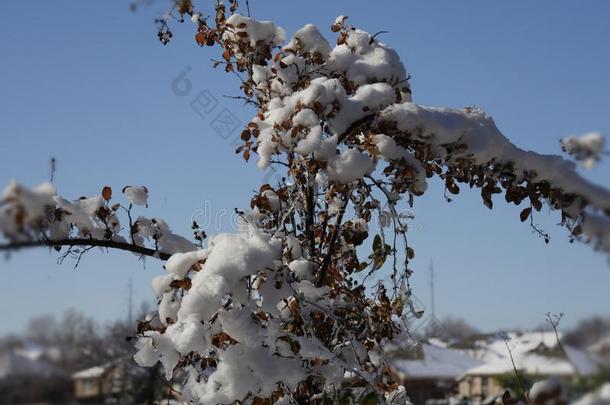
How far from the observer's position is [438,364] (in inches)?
1451

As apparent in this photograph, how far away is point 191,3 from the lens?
15.6 ft

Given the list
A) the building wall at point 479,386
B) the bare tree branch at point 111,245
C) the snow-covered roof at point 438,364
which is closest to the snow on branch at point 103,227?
the bare tree branch at point 111,245

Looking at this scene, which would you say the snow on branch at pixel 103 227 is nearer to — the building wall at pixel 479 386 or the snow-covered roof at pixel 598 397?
the snow-covered roof at pixel 598 397

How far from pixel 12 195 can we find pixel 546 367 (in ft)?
6.47

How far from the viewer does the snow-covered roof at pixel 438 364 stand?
3441cm

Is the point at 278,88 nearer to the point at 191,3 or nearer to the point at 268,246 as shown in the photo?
the point at 191,3

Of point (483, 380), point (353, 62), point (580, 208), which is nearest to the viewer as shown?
point (580, 208)

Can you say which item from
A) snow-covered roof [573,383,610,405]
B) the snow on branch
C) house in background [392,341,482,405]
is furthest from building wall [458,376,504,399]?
snow-covered roof [573,383,610,405]

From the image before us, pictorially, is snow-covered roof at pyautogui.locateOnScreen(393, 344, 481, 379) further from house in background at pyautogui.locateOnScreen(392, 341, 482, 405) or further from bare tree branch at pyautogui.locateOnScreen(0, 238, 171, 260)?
bare tree branch at pyautogui.locateOnScreen(0, 238, 171, 260)

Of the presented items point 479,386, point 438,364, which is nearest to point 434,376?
point 438,364

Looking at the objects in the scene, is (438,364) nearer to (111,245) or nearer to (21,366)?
(111,245)

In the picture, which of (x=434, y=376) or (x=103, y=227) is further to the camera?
(x=434, y=376)

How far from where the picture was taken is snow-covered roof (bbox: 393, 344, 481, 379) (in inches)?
1355

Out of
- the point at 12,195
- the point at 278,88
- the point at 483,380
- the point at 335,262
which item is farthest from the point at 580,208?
the point at 483,380
